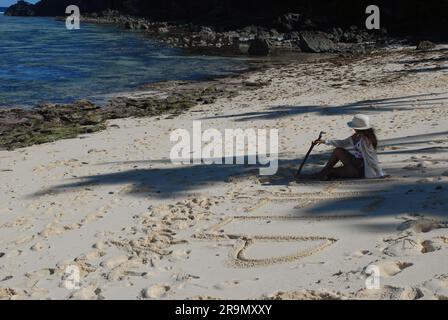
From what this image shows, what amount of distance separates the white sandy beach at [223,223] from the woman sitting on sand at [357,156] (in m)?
0.21

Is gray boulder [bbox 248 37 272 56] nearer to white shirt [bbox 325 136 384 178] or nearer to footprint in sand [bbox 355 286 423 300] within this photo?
white shirt [bbox 325 136 384 178]

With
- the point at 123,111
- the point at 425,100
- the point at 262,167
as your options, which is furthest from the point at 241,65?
the point at 262,167

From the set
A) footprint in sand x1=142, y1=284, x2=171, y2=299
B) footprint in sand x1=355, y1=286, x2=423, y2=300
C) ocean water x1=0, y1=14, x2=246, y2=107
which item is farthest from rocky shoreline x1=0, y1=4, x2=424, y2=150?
footprint in sand x1=355, y1=286, x2=423, y2=300

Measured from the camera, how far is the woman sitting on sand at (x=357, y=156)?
7.15 m

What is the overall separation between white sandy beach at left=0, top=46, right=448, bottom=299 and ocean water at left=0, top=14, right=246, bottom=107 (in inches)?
386

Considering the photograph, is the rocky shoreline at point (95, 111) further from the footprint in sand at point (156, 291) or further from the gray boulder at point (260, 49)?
the gray boulder at point (260, 49)

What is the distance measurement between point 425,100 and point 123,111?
8101 mm

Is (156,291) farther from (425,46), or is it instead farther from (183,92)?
(425,46)

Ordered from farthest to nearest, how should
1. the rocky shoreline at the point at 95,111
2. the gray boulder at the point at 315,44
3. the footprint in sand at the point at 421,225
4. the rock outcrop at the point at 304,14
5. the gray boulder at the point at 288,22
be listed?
the gray boulder at the point at 288,22 → the rock outcrop at the point at 304,14 → the gray boulder at the point at 315,44 → the rocky shoreline at the point at 95,111 → the footprint in sand at the point at 421,225

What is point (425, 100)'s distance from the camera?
1317 centimetres

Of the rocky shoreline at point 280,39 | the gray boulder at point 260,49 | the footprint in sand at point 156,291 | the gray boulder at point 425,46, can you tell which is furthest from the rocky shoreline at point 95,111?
the rocky shoreline at point 280,39

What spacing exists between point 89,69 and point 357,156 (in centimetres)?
2248

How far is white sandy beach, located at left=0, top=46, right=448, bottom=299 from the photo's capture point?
14.9 feet

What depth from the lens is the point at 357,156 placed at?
734 centimetres
